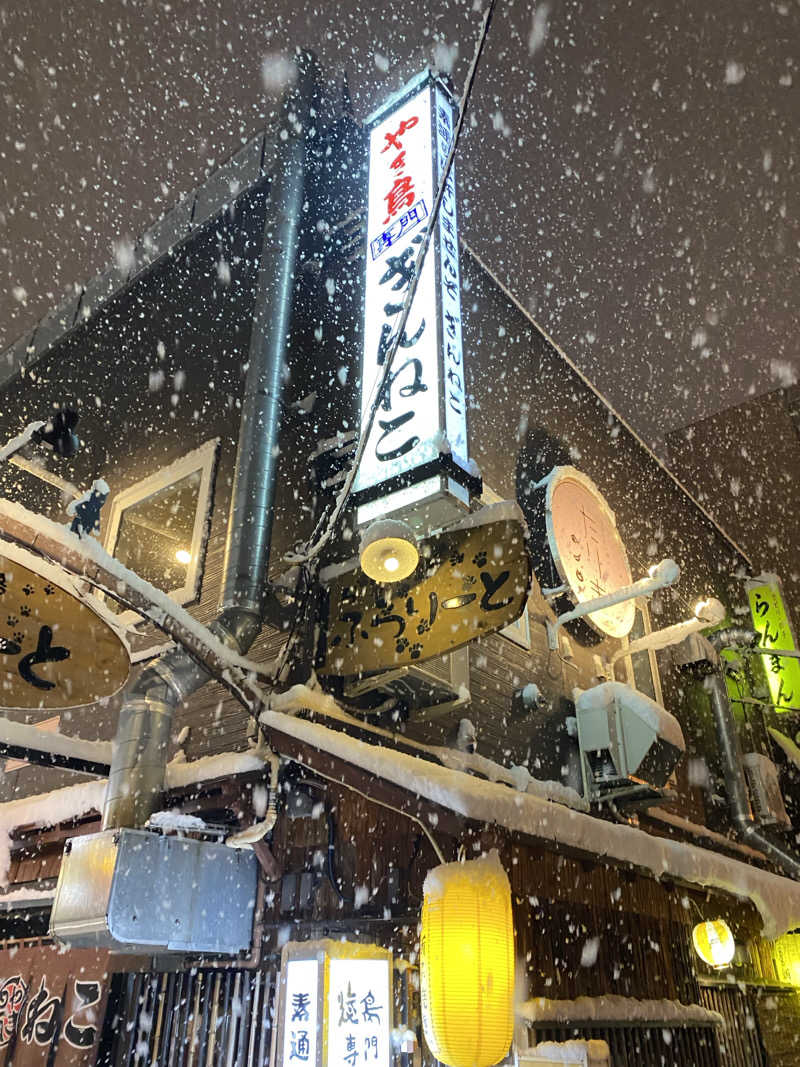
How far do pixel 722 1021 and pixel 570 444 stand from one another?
9.58 meters

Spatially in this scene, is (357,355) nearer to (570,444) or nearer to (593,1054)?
(570,444)

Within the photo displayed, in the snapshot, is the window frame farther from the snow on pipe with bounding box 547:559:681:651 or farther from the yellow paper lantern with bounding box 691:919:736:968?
the yellow paper lantern with bounding box 691:919:736:968

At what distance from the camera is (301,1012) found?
5922mm

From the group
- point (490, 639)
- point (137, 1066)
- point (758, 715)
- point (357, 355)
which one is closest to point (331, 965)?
point (137, 1066)

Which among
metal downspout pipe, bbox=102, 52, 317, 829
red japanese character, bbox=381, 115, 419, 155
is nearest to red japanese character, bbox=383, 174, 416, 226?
red japanese character, bbox=381, 115, 419, 155

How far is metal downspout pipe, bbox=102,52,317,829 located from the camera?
6996mm

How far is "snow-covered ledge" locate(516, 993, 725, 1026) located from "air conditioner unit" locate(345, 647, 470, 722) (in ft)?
10.0

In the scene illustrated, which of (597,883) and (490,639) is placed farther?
(490,639)

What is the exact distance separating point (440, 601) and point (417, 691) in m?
1.63

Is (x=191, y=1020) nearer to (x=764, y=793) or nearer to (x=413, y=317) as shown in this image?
(x=413, y=317)

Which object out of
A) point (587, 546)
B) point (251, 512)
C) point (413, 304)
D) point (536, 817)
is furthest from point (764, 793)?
point (413, 304)

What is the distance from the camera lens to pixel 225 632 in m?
7.96

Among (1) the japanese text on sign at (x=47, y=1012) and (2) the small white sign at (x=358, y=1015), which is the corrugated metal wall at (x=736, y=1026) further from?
(1) the japanese text on sign at (x=47, y=1012)

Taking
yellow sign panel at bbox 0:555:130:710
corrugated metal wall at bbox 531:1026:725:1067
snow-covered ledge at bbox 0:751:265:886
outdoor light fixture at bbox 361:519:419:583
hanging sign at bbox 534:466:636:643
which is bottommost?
corrugated metal wall at bbox 531:1026:725:1067
